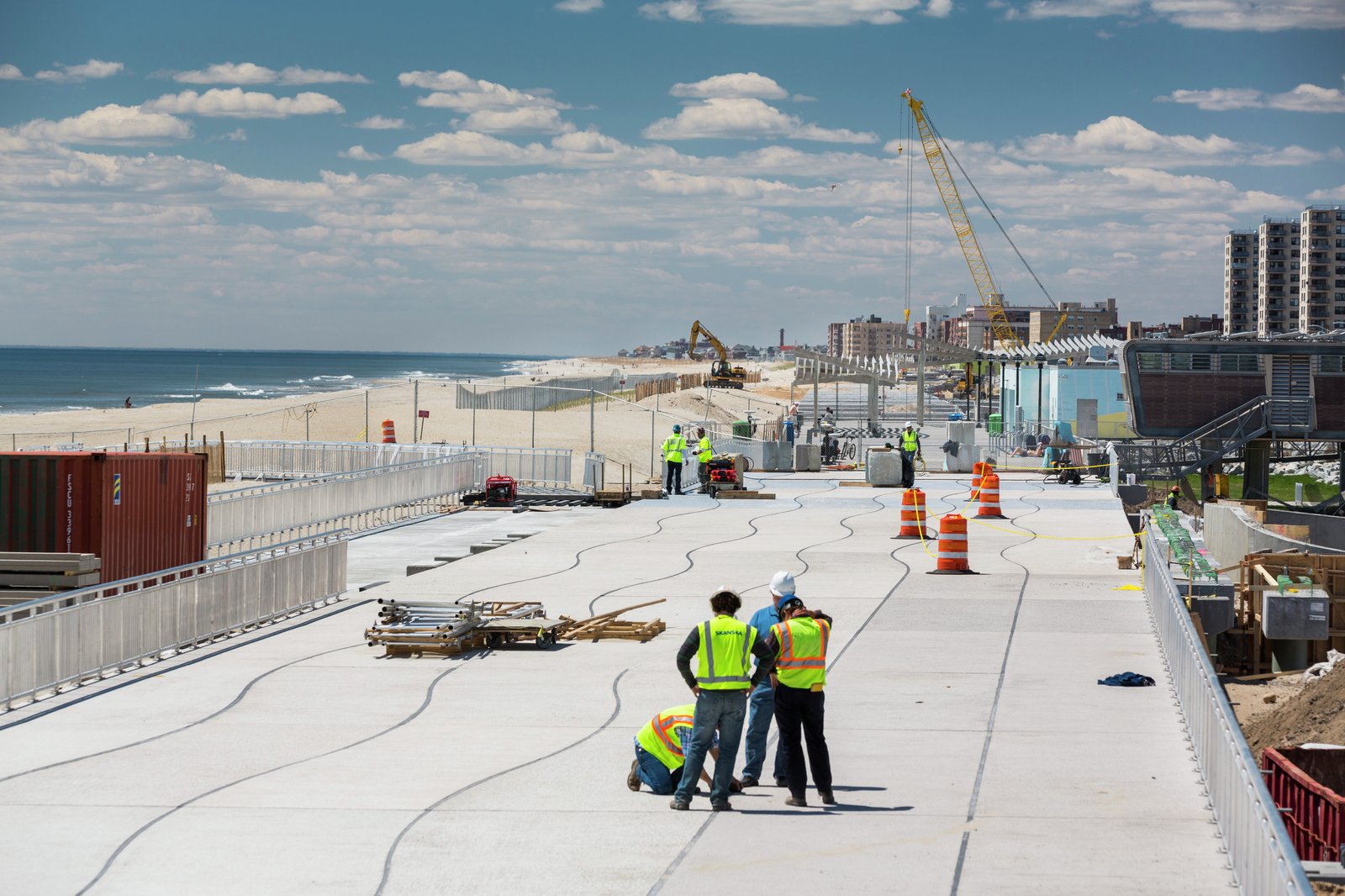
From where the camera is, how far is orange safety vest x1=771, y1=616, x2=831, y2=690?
11.5 metres

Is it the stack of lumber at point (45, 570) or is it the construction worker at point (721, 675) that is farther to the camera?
the stack of lumber at point (45, 570)

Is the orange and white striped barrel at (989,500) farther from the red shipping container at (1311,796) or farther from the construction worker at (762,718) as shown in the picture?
the construction worker at (762,718)

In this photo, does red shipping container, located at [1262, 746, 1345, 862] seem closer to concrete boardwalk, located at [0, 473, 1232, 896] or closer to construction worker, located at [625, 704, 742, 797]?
concrete boardwalk, located at [0, 473, 1232, 896]

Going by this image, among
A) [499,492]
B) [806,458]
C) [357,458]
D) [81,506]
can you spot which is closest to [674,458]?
[499,492]

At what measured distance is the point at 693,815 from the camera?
1151 centimetres

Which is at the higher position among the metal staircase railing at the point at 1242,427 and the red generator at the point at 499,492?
the metal staircase railing at the point at 1242,427

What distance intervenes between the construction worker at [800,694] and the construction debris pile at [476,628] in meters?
8.01

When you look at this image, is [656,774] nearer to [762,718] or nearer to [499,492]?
[762,718]

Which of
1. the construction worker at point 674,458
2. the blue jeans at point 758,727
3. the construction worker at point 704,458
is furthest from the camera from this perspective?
the construction worker at point 704,458

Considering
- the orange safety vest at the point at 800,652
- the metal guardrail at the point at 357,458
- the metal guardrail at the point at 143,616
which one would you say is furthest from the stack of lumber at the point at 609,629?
the metal guardrail at the point at 357,458

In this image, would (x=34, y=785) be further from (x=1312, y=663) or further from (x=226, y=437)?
(x=226, y=437)

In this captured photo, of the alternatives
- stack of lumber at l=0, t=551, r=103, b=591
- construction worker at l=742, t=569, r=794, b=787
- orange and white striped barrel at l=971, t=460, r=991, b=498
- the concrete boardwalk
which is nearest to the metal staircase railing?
orange and white striped barrel at l=971, t=460, r=991, b=498

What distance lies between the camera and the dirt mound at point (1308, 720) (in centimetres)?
1950

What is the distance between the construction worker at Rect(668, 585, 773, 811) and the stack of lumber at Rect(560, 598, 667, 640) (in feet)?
28.1
